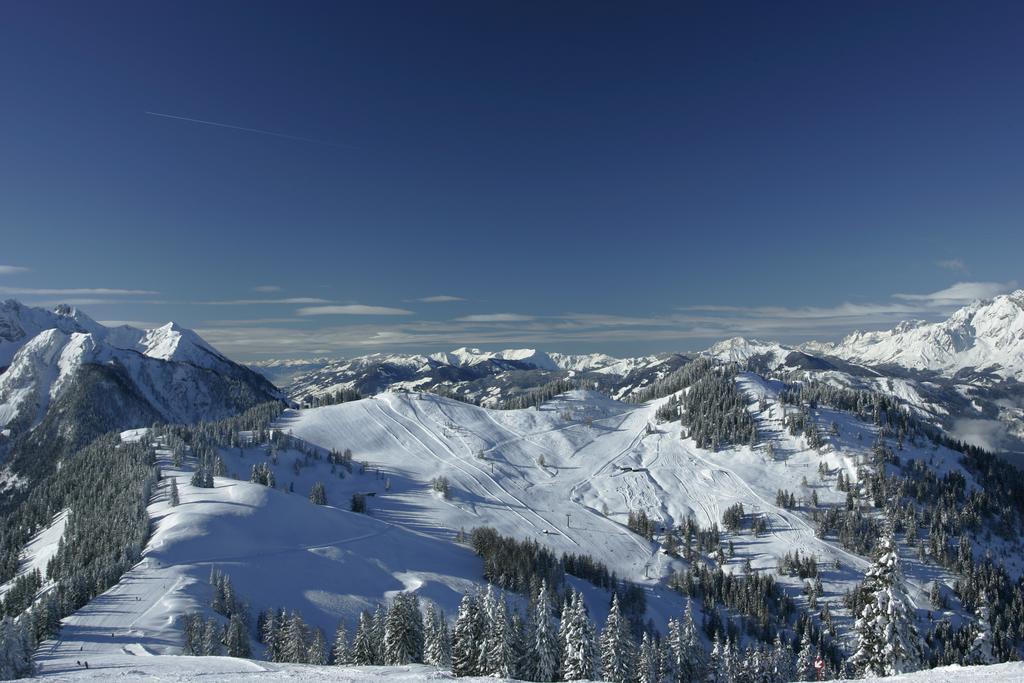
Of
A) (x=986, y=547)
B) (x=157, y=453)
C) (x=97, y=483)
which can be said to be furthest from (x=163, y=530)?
(x=986, y=547)

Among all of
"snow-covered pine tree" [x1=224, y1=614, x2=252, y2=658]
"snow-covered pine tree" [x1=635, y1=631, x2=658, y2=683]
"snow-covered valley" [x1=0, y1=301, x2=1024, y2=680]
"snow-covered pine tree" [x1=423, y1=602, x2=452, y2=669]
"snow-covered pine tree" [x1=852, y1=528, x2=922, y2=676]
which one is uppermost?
"snow-covered pine tree" [x1=852, y1=528, x2=922, y2=676]

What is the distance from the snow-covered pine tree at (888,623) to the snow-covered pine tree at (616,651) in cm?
2540

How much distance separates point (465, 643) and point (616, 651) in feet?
54.6

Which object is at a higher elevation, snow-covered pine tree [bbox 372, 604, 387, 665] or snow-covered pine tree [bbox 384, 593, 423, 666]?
snow-covered pine tree [bbox 384, 593, 423, 666]

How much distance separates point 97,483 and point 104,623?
115 meters

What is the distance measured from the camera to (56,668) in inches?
2271

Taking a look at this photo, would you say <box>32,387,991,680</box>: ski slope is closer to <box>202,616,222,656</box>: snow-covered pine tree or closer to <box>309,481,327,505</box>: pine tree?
<box>202,616,222,656</box>: snow-covered pine tree

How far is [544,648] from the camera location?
55.4 m

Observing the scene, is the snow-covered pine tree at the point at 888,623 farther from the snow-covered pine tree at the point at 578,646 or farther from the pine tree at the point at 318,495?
the pine tree at the point at 318,495

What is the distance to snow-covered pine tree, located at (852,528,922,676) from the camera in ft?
118

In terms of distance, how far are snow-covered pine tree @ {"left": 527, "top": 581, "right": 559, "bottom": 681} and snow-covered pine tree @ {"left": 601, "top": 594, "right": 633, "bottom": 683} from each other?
19.3ft

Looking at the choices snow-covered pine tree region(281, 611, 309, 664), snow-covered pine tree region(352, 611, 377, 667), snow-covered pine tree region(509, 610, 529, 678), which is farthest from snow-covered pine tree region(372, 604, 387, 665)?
snow-covered pine tree region(509, 610, 529, 678)

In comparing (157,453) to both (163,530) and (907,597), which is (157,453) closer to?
(163,530)

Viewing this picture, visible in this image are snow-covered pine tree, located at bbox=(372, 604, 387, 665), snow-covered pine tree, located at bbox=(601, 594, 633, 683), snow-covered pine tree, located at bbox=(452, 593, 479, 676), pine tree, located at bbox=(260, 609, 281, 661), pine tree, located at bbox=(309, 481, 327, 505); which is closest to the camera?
snow-covered pine tree, located at bbox=(452, 593, 479, 676)
